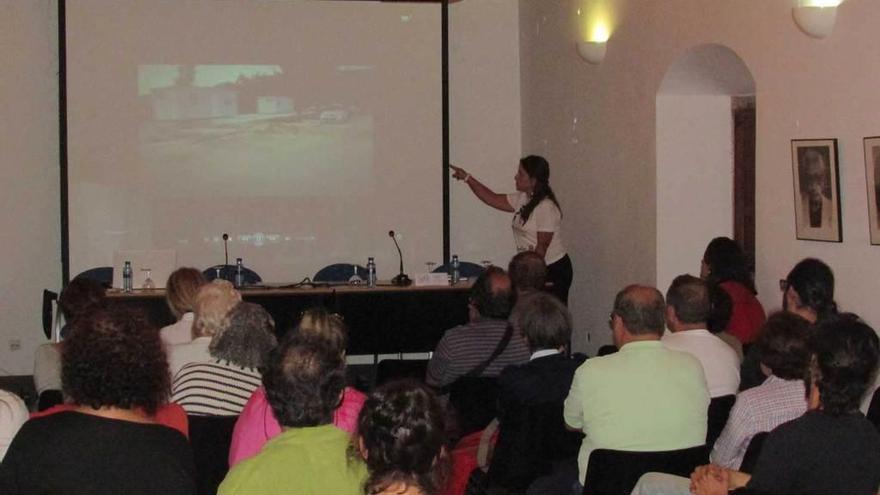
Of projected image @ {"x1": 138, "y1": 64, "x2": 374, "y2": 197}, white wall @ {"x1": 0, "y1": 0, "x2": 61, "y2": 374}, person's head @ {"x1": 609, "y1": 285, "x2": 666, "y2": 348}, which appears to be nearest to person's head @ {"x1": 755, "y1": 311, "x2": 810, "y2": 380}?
person's head @ {"x1": 609, "y1": 285, "x2": 666, "y2": 348}

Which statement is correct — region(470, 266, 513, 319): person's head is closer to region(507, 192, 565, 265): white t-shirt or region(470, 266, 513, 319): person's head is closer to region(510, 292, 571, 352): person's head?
region(510, 292, 571, 352): person's head

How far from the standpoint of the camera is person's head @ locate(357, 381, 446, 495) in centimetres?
226

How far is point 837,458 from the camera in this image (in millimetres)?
2750

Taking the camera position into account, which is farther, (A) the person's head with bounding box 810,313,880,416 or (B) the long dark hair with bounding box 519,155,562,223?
(B) the long dark hair with bounding box 519,155,562,223

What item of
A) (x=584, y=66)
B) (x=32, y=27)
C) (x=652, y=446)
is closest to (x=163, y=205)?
(x=32, y=27)

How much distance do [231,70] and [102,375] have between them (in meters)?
6.82

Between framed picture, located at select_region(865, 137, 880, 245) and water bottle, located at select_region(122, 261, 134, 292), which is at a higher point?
framed picture, located at select_region(865, 137, 880, 245)

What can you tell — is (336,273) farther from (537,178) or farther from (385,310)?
A: (537,178)

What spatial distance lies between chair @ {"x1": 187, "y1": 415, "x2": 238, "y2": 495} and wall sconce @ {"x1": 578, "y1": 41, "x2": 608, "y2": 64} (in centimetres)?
522

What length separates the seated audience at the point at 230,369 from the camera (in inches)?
144

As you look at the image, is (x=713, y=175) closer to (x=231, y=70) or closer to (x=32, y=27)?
(x=231, y=70)

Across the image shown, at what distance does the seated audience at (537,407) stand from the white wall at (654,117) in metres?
1.61

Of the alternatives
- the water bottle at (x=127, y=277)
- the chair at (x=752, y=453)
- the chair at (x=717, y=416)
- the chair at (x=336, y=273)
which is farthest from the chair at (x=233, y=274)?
the chair at (x=752, y=453)

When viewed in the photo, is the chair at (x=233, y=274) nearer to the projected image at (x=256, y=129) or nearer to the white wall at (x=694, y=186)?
the projected image at (x=256, y=129)
